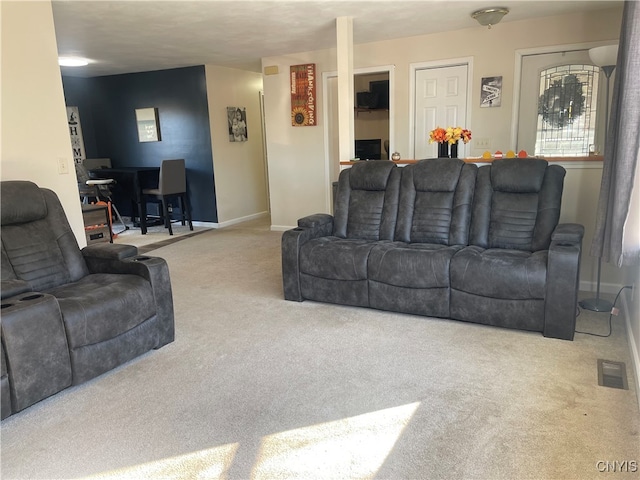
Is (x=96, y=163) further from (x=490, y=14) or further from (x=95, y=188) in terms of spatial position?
(x=490, y=14)

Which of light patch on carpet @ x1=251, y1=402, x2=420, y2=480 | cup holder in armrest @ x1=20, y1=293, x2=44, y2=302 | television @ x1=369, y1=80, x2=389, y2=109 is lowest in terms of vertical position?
light patch on carpet @ x1=251, y1=402, x2=420, y2=480

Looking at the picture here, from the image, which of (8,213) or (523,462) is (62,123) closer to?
(8,213)

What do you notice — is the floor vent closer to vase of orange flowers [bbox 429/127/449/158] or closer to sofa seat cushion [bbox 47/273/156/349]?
vase of orange flowers [bbox 429/127/449/158]

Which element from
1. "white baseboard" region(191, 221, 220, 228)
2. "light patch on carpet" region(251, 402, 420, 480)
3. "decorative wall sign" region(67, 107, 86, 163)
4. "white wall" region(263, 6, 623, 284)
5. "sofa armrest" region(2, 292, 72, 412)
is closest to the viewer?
"light patch on carpet" region(251, 402, 420, 480)

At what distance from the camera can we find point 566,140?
15.7ft

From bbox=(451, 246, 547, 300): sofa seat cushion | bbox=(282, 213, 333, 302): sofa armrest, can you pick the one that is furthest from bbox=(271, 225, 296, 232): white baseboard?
bbox=(451, 246, 547, 300): sofa seat cushion

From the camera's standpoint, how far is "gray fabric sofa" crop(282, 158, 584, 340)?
2.82 meters

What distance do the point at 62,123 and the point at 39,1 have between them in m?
0.83

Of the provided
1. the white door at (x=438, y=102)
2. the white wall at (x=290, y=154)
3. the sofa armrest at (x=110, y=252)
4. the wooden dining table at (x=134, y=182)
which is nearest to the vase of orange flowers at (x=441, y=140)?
the white door at (x=438, y=102)

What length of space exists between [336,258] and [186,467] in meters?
1.90

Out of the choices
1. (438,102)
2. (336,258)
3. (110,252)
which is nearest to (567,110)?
(438,102)

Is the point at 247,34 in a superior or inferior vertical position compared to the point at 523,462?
superior

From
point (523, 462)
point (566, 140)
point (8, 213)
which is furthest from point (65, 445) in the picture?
point (566, 140)

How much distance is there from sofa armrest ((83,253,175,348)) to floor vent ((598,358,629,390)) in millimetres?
2446
